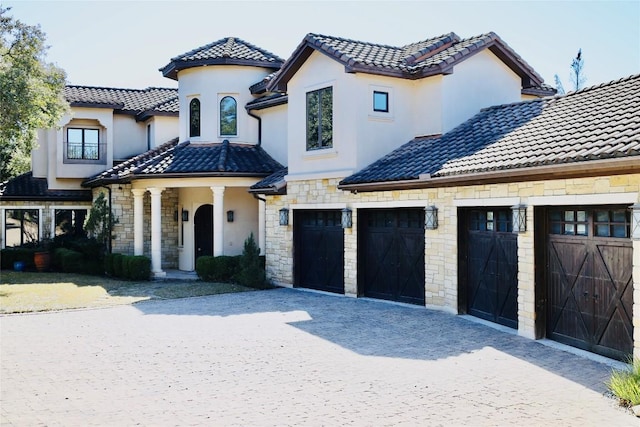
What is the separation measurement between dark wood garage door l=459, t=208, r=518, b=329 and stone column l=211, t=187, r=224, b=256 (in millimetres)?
9534

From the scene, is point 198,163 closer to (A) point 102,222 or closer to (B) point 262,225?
(B) point 262,225

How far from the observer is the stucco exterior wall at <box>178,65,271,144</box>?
73.4 ft

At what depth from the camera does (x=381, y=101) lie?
16.6 m

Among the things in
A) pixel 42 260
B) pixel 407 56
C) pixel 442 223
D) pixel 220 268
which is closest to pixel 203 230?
pixel 220 268

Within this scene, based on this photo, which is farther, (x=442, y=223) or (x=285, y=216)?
(x=285, y=216)

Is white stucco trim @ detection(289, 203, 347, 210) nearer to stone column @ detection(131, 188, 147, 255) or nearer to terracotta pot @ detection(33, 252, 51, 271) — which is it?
stone column @ detection(131, 188, 147, 255)

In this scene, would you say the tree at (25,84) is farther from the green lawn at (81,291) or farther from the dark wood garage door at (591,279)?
the dark wood garage door at (591,279)

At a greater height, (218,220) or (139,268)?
(218,220)

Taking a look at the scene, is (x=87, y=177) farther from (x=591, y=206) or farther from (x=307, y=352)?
(x=591, y=206)

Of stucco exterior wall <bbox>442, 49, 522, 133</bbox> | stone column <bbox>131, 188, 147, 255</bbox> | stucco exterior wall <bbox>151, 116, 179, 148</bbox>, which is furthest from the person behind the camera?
stucco exterior wall <bbox>151, 116, 179, 148</bbox>

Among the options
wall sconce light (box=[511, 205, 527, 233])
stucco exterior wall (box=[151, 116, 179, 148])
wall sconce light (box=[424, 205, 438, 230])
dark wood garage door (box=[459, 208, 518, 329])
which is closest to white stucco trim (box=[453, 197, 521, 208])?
wall sconce light (box=[511, 205, 527, 233])

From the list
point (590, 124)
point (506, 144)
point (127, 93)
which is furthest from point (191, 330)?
point (127, 93)

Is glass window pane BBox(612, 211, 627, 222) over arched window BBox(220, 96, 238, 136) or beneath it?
beneath

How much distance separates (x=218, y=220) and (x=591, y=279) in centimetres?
1312
